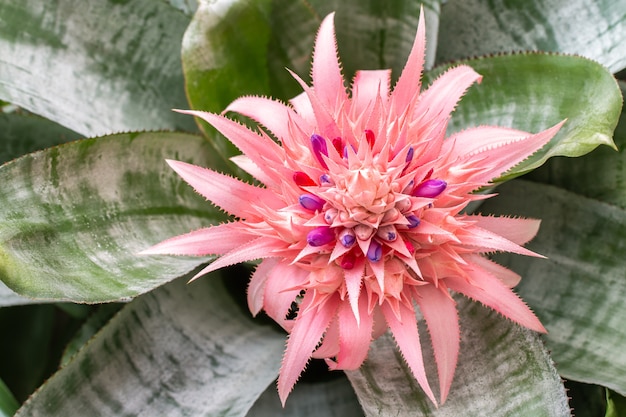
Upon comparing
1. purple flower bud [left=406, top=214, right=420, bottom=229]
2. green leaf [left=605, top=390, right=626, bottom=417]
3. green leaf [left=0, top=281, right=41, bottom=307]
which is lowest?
green leaf [left=605, top=390, right=626, bottom=417]

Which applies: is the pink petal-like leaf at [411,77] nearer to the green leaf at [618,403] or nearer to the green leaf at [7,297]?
the green leaf at [618,403]

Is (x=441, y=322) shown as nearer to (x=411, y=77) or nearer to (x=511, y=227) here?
(x=511, y=227)

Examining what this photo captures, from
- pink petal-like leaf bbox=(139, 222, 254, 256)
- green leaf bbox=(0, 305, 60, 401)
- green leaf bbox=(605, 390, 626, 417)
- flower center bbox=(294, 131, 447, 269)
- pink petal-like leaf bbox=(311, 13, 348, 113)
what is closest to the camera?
flower center bbox=(294, 131, 447, 269)

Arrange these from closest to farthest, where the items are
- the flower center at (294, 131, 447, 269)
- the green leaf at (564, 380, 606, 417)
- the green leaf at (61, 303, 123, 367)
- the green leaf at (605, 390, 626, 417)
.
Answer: the flower center at (294, 131, 447, 269), the green leaf at (605, 390, 626, 417), the green leaf at (564, 380, 606, 417), the green leaf at (61, 303, 123, 367)

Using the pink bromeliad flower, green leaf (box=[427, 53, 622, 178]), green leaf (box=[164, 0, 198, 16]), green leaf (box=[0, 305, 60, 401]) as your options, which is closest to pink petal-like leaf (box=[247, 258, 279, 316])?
the pink bromeliad flower

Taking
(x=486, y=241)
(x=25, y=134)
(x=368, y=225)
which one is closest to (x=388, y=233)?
(x=368, y=225)

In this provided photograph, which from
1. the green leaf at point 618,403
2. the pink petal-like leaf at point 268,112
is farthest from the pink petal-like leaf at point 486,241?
the green leaf at point 618,403

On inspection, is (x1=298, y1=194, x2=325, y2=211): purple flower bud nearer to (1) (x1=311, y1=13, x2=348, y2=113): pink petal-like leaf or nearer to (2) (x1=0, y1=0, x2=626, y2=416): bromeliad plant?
(2) (x1=0, y1=0, x2=626, y2=416): bromeliad plant

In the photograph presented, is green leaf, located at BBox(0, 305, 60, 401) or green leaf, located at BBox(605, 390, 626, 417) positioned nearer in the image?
green leaf, located at BBox(605, 390, 626, 417)
